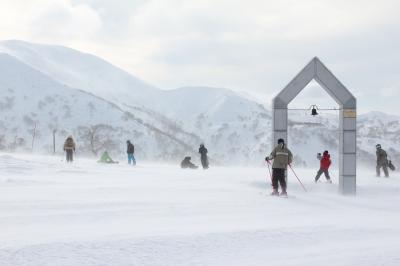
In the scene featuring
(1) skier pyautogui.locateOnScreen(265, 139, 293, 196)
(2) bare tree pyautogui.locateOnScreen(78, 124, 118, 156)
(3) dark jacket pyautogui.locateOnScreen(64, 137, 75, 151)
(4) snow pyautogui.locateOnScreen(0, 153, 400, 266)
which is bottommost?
(4) snow pyautogui.locateOnScreen(0, 153, 400, 266)

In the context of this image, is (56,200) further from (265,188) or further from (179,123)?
(179,123)

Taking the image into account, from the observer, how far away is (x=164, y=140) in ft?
322

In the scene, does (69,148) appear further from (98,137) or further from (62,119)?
(62,119)

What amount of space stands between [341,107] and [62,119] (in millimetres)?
79183

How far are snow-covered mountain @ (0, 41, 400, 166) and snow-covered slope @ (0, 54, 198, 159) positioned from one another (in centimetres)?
15

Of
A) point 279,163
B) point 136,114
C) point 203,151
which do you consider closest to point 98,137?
point 136,114

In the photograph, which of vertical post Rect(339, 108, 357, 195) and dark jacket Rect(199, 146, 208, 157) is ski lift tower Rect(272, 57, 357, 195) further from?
dark jacket Rect(199, 146, 208, 157)

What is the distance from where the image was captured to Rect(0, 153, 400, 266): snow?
947 cm

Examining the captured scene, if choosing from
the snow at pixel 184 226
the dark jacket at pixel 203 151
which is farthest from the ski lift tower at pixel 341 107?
the dark jacket at pixel 203 151

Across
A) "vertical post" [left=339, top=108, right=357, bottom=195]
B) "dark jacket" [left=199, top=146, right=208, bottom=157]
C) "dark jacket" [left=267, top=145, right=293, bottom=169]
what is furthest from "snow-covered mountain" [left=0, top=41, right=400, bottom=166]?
"dark jacket" [left=267, top=145, right=293, bottom=169]

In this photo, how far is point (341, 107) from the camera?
2180cm

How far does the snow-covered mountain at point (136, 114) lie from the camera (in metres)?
94.7

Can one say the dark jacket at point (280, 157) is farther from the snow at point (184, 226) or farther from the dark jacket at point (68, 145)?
the dark jacket at point (68, 145)

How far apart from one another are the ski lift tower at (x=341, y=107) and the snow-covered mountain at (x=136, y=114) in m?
53.8
